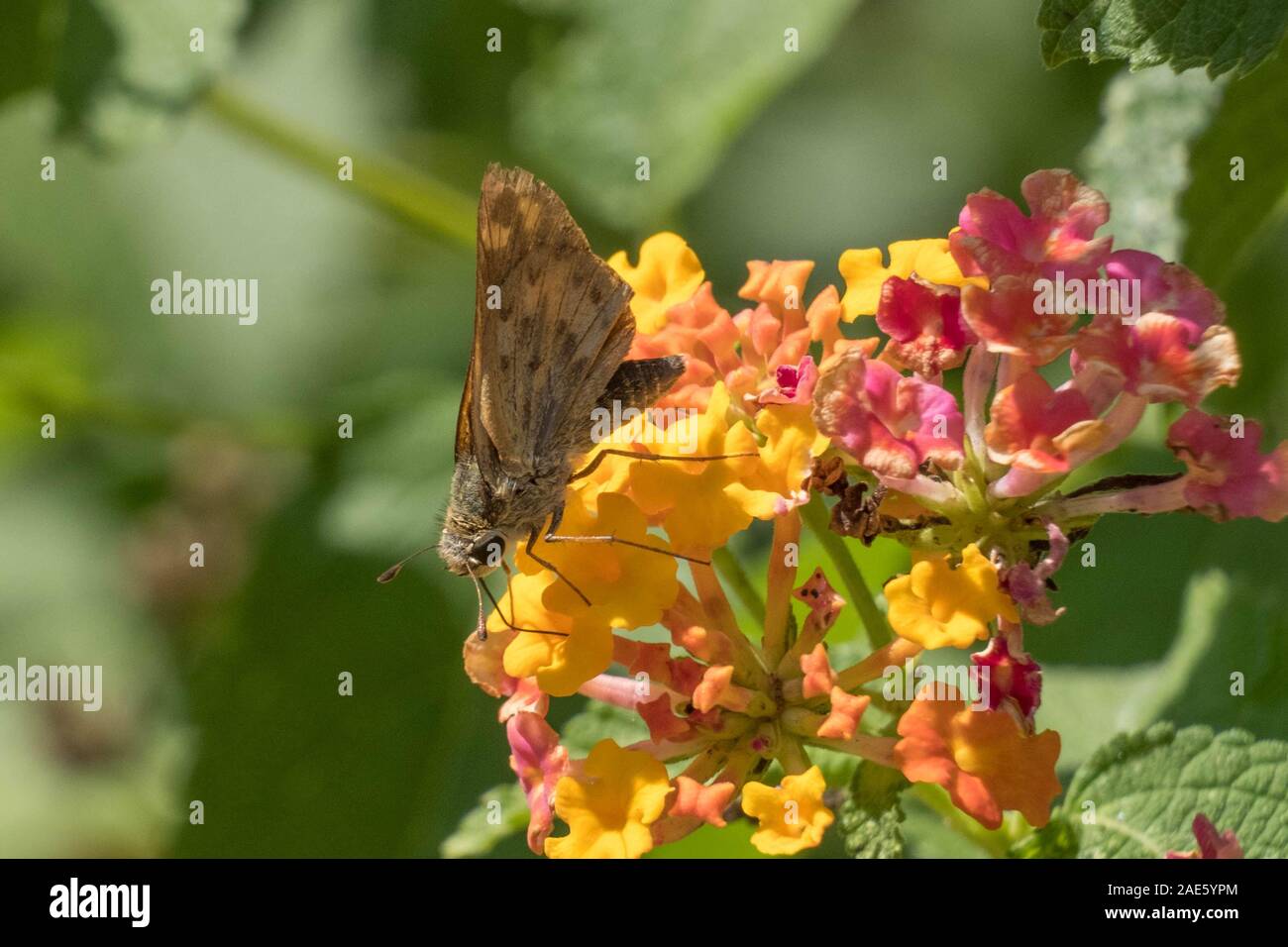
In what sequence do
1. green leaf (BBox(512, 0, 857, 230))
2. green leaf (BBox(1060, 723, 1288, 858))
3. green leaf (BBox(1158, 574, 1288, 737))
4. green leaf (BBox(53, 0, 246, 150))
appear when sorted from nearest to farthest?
green leaf (BBox(1060, 723, 1288, 858))
green leaf (BBox(1158, 574, 1288, 737))
green leaf (BBox(53, 0, 246, 150))
green leaf (BBox(512, 0, 857, 230))

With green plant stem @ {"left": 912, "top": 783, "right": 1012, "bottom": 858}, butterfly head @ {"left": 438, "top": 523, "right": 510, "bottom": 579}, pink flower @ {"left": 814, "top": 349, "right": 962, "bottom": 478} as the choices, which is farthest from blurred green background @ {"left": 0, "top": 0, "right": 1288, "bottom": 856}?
pink flower @ {"left": 814, "top": 349, "right": 962, "bottom": 478}

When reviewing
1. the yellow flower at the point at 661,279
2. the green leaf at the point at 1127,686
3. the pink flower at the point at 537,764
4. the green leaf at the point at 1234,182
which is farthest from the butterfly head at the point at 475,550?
the green leaf at the point at 1234,182

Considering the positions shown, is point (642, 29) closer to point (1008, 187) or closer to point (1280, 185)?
point (1008, 187)

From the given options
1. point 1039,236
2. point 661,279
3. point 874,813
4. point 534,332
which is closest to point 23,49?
point 534,332

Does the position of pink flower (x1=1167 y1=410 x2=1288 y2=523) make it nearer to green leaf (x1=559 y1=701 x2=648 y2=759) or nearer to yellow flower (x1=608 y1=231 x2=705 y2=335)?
yellow flower (x1=608 y1=231 x2=705 y2=335)

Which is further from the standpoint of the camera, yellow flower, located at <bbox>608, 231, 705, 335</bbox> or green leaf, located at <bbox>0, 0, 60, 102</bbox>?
green leaf, located at <bbox>0, 0, 60, 102</bbox>
